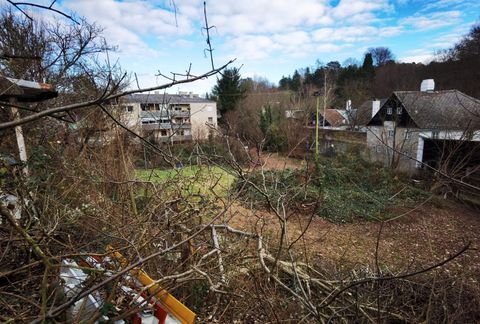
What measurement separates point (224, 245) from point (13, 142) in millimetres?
3894

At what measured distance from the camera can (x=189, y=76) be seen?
1.07 meters

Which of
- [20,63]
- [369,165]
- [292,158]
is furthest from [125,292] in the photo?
[292,158]

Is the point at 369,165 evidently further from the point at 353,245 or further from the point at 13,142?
the point at 13,142

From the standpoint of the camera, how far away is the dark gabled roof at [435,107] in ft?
46.8

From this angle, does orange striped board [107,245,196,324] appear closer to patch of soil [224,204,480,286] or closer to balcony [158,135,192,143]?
balcony [158,135,192,143]

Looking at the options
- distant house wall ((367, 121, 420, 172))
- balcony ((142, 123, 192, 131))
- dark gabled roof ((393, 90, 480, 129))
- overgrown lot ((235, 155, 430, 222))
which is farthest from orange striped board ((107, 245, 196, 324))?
dark gabled roof ((393, 90, 480, 129))

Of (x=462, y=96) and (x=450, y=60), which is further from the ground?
(x=450, y=60)

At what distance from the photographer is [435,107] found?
1538 cm

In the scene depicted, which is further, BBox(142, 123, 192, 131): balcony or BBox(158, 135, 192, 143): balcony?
BBox(142, 123, 192, 131): balcony

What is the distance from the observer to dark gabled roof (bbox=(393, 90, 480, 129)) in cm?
1425

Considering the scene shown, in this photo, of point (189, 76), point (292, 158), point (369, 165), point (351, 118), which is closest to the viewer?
point (189, 76)

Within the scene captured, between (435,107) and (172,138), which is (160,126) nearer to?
(172,138)

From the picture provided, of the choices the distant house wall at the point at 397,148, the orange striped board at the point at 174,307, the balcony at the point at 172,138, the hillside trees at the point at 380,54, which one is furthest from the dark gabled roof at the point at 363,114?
the orange striped board at the point at 174,307

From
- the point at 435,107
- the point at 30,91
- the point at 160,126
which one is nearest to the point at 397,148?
the point at 435,107
